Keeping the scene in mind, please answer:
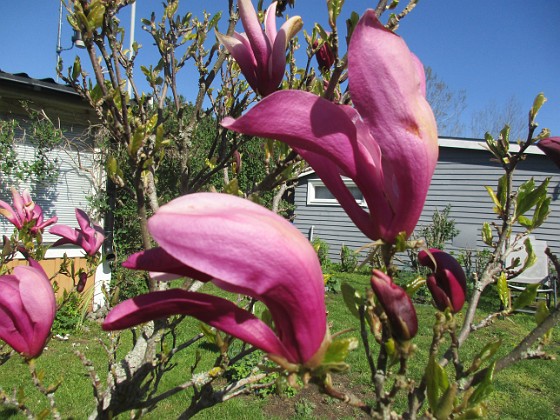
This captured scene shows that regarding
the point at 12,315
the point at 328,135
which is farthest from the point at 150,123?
the point at 328,135

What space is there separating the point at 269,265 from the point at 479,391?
0.58m

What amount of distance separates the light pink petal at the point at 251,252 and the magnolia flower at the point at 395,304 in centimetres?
9

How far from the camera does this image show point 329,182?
2.31 feet

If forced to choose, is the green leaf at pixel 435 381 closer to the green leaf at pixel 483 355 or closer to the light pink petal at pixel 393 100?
the green leaf at pixel 483 355

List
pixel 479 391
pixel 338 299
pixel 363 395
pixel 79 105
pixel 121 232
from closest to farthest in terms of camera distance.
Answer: pixel 479 391, pixel 363 395, pixel 79 105, pixel 121 232, pixel 338 299

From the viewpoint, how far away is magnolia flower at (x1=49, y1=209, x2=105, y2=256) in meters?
2.10

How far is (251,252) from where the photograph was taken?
54 centimetres

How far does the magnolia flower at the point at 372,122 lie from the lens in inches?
23.5

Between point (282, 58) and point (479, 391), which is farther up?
point (282, 58)

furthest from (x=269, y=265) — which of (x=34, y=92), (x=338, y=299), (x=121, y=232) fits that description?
(x=338, y=299)

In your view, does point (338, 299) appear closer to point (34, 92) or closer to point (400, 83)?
point (34, 92)

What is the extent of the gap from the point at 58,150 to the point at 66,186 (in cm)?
49

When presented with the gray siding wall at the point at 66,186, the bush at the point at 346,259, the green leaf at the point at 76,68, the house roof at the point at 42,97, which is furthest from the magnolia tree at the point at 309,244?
the bush at the point at 346,259

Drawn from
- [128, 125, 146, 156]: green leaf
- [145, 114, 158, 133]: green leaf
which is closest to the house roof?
[145, 114, 158, 133]: green leaf
